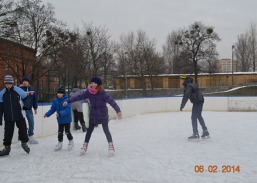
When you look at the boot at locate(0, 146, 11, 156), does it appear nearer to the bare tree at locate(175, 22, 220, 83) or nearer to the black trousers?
the black trousers

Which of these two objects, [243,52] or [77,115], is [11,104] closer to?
[77,115]

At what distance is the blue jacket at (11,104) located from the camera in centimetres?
469

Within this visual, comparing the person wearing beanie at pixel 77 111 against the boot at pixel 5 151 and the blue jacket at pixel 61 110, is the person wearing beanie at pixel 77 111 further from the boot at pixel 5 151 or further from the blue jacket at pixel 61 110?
the boot at pixel 5 151

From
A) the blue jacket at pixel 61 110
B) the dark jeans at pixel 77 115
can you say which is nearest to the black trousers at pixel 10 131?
the blue jacket at pixel 61 110

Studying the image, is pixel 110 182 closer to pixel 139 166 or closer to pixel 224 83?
pixel 139 166

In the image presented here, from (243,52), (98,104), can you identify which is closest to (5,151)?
(98,104)

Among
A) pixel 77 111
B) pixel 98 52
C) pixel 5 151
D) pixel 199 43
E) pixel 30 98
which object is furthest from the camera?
pixel 199 43

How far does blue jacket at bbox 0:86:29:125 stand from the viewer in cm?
469

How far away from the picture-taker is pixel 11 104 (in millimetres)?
4723

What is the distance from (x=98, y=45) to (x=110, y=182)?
78.6ft

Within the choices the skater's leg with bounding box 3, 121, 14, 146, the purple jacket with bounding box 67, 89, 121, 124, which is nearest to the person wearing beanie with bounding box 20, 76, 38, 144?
the skater's leg with bounding box 3, 121, 14, 146

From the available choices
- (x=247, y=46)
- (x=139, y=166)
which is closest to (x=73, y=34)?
(x=139, y=166)

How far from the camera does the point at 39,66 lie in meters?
21.4

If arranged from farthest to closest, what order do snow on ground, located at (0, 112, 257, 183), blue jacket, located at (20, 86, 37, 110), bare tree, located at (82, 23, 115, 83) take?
bare tree, located at (82, 23, 115, 83), blue jacket, located at (20, 86, 37, 110), snow on ground, located at (0, 112, 257, 183)
